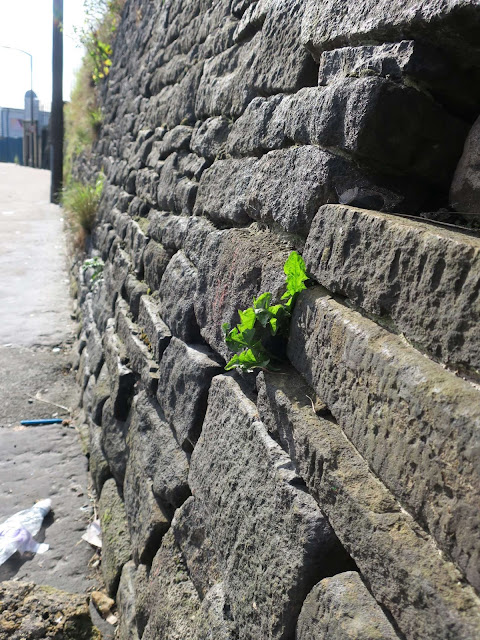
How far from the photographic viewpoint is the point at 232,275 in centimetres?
195

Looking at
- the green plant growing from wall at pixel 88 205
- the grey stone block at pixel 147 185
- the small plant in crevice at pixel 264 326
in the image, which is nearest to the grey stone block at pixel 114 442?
the grey stone block at pixel 147 185

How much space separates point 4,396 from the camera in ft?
14.6

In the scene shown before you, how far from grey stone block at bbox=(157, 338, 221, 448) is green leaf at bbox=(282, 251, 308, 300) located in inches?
24.1

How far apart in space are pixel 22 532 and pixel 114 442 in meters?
0.59

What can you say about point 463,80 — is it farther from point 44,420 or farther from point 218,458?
point 44,420

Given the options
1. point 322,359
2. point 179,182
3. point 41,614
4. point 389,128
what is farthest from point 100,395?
point 389,128

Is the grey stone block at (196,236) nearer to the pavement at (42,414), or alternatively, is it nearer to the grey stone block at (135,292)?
the grey stone block at (135,292)

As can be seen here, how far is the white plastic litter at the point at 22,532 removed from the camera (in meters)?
2.79

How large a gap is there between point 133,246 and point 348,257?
2.75 m

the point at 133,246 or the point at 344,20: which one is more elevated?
the point at 344,20

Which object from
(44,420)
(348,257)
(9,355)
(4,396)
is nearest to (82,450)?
(44,420)

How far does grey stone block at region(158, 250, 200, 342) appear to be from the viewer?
2387 millimetres

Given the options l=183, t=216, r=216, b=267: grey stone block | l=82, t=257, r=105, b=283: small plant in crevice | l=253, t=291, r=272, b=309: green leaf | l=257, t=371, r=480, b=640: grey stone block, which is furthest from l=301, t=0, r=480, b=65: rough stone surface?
l=82, t=257, r=105, b=283: small plant in crevice

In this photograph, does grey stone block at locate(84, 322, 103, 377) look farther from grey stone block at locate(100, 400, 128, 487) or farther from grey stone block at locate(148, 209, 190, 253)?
grey stone block at locate(148, 209, 190, 253)
